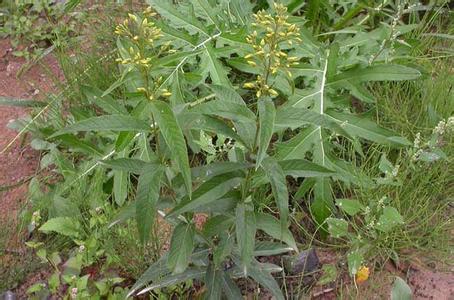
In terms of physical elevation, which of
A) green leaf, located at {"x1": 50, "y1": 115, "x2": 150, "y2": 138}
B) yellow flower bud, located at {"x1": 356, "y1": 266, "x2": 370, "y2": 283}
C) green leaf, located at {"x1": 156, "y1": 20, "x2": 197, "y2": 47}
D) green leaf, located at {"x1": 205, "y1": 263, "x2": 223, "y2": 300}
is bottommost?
yellow flower bud, located at {"x1": 356, "y1": 266, "x2": 370, "y2": 283}

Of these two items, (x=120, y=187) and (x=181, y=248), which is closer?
(x=181, y=248)

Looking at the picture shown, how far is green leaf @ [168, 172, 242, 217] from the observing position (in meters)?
1.65

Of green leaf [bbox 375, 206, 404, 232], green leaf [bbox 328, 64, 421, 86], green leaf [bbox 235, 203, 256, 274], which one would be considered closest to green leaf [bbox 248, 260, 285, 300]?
green leaf [bbox 235, 203, 256, 274]

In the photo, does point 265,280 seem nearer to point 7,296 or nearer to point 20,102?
point 7,296

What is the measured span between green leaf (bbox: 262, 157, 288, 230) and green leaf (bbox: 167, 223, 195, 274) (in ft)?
1.02

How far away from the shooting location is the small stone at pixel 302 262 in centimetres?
227

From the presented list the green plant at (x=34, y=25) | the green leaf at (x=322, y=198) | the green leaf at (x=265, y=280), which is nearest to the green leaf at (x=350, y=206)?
the green leaf at (x=322, y=198)

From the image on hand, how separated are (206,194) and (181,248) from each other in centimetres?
20

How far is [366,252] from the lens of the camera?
2.27 meters

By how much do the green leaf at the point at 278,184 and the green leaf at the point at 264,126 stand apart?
9 centimetres

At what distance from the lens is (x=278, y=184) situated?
5.19ft

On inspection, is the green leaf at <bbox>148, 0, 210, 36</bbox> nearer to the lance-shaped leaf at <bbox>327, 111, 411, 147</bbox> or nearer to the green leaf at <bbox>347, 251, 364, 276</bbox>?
the lance-shaped leaf at <bbox>327, 111, 411, 147</bbox>

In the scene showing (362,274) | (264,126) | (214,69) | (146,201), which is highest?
(264,126)

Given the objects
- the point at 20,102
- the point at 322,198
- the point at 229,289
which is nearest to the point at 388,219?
the point at 322,198
